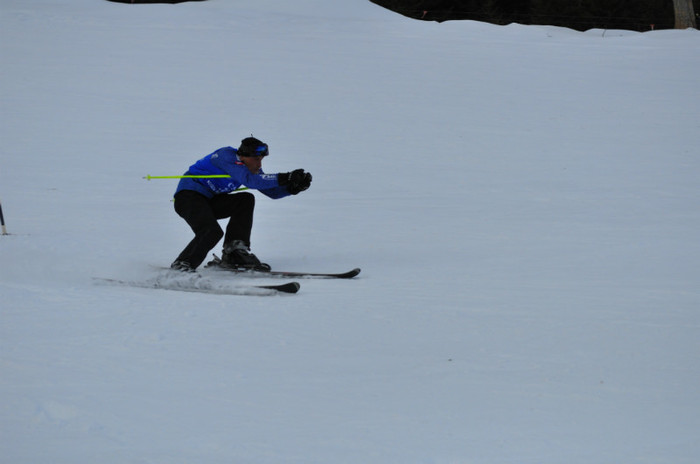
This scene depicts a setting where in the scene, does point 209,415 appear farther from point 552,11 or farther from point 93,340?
point 552,11

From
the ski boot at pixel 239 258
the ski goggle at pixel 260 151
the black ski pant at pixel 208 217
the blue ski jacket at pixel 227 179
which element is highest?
the ski goggle at pixel 260 151

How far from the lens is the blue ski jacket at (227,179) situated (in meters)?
6.37

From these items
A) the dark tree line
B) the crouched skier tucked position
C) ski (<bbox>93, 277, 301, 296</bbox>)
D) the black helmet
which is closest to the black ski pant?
the crouched skier tucked position

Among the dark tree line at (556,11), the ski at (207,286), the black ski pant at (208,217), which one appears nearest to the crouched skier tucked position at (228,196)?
the black ski pant at (208,217)

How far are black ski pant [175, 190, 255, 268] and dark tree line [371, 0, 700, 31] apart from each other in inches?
1018

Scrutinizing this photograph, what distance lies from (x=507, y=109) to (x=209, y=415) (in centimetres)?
1219

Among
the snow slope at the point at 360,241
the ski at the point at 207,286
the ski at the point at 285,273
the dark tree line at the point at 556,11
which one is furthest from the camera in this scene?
the dark tree line at the point at 556,11

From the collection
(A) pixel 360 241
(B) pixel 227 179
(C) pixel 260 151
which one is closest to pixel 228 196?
(B) pixel 227 179

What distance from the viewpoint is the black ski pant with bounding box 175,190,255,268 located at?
20.7ft

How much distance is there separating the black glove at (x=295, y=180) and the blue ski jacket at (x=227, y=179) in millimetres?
63

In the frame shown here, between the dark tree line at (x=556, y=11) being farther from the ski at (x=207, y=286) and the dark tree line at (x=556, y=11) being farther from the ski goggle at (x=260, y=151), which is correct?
the ski at (x=207, y=286)

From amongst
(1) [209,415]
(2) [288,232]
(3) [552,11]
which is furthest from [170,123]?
(3) [552,11]

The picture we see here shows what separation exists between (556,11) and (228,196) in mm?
29944

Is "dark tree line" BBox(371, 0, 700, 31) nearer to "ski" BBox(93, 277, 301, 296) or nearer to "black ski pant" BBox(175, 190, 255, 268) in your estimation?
"black ski pant" BBox(175, 190, 255, 268)
